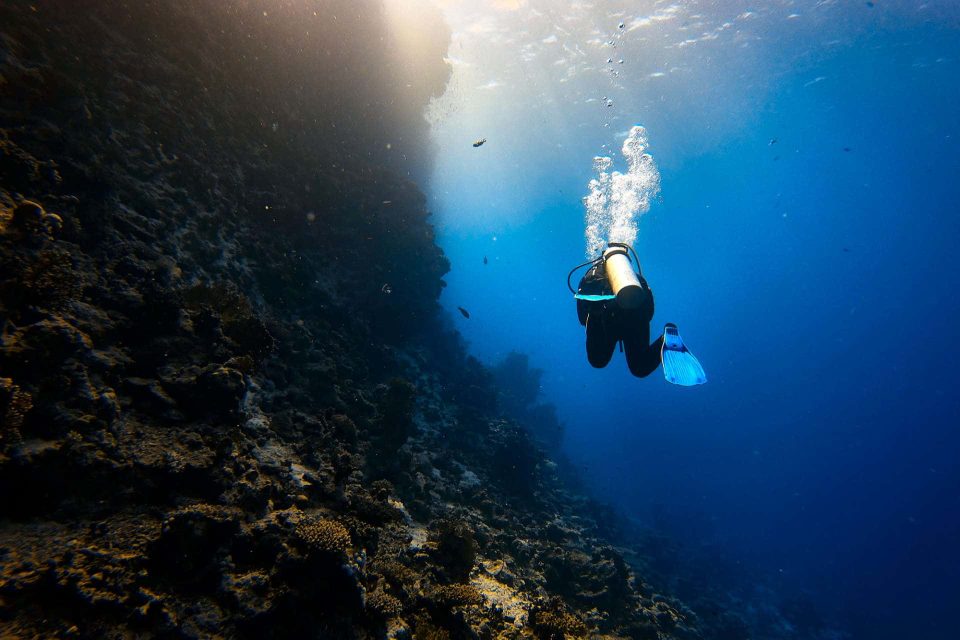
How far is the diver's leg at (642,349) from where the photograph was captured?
5781 millimetres

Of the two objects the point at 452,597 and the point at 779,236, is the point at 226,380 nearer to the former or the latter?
the point at 452,597

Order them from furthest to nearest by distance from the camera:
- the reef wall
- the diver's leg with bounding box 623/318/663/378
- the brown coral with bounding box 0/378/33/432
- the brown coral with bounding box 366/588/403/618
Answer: the diver's leg with bounding box 623/318/663/378 < the brown coral with bounding box 366/588/403/618 < the reef wall < the brown coral with bounding box 0/378/33/432

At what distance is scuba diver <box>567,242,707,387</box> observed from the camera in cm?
541

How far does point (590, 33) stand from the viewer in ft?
67.6

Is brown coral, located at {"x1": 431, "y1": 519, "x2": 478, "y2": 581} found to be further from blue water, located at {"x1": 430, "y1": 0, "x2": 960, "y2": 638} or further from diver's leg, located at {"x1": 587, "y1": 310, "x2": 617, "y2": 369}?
blue water, located at {"x1": 430, "y1": 0, "x2": 960, "y2": 638}

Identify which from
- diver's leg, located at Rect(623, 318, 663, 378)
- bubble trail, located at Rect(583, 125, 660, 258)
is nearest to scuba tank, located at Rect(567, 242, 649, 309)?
diver's leg, located at Rect(623, 318, 663, 378)

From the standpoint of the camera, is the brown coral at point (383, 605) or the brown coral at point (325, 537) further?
the brown coral at point (383, 605)

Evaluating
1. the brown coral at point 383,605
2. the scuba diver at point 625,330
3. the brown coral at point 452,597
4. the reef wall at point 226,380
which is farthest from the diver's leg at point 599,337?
the brown coral at point 383,605

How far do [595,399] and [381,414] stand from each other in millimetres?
86327

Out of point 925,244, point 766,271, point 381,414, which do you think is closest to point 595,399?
point 766,271

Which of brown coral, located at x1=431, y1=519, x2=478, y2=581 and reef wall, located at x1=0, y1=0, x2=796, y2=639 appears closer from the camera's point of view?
reef wall, located at x1=0, y1=0, x2=796, y2=639

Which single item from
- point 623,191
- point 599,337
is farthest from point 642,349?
point 623,191

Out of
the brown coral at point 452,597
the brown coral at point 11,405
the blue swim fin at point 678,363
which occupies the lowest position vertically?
the brown coral at point 452,597

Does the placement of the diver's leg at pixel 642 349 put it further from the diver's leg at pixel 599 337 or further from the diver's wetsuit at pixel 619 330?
the diver's leg at pixel 599 337
